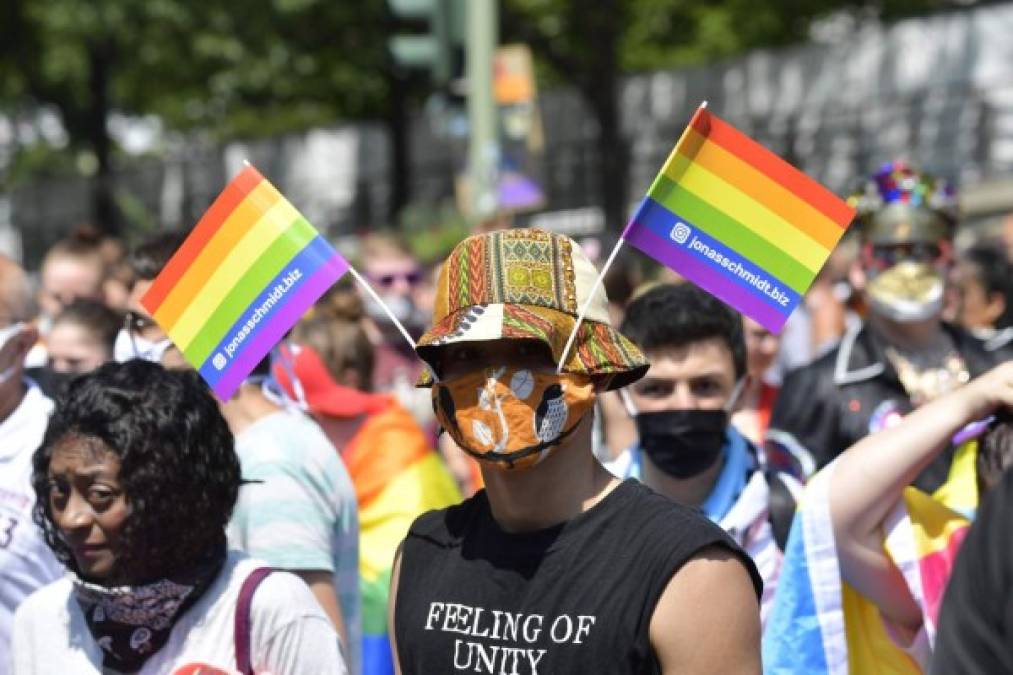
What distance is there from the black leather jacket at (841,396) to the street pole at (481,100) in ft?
23.6

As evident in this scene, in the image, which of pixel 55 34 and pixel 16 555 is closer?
pixel 16 555

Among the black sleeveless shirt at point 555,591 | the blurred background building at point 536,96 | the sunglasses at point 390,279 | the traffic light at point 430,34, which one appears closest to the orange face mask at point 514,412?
the black sleeveless shirt at point 555,591

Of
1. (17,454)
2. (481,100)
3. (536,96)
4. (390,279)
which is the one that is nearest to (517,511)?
(17,454)

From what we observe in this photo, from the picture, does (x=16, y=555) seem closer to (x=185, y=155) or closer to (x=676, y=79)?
(x=676, y=79)

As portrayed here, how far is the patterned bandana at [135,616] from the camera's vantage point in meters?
3.55

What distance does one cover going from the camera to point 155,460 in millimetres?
3631

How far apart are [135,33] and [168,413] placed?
23.9m

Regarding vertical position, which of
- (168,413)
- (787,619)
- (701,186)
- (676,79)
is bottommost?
(787,619)

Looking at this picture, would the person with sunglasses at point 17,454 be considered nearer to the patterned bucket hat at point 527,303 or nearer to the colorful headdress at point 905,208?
the patterned bucket hat at point 527,303

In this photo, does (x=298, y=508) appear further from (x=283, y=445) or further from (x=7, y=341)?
(x=7, y=341)

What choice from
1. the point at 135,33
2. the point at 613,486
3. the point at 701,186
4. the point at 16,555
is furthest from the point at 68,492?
the point at 135,33

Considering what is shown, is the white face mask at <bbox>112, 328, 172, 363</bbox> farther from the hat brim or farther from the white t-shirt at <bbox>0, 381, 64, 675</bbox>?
the hat brim

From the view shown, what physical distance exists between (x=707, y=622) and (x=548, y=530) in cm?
33

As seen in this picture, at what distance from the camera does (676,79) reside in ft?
94.7
